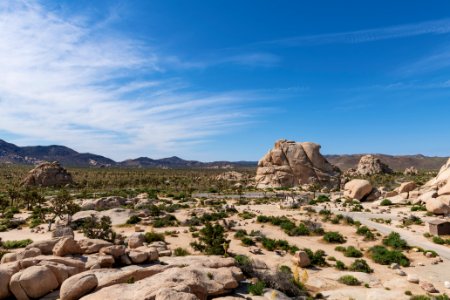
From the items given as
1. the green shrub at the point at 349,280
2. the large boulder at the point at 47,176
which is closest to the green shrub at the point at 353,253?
the green shrub at the point at 349,280

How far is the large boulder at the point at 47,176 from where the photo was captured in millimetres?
90812

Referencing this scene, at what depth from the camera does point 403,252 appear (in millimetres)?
29828

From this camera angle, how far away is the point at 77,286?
591 inches

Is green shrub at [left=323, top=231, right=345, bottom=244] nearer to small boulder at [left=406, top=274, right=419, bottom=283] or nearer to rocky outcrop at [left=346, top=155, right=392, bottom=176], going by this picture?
small boulder at [left=406, top=274, right=419, bottom=283]

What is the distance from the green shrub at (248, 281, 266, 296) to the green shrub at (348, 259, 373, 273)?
10.4 m

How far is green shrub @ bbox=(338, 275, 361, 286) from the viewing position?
22.1 m

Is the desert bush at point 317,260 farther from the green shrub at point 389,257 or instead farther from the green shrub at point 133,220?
the green shrub at point 133,220

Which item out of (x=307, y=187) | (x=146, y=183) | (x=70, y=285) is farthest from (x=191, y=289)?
(x=146, y=183)

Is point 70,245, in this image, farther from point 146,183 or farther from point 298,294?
point 146,183

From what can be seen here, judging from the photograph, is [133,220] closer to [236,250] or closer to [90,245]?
[236,250]

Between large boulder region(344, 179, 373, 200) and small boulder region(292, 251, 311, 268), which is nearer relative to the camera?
small boulder region(292, 251, 311, 268)

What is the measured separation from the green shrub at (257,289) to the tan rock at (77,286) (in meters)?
7.42

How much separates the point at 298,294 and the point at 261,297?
9.41 ft

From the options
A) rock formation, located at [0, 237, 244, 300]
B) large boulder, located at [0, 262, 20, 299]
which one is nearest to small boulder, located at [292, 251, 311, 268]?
rock formation, located at [0, 237, 244, 300]
